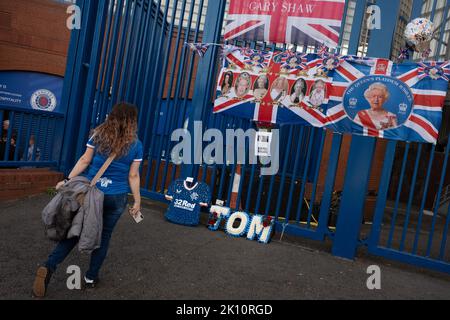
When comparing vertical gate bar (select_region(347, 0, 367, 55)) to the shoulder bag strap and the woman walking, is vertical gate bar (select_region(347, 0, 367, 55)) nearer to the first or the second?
the woman walking

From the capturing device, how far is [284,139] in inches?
350

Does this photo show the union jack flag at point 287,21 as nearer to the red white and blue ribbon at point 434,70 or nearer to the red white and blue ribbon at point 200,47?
the red white and blue ribbon at point 200,47

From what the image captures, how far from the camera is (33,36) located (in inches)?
487

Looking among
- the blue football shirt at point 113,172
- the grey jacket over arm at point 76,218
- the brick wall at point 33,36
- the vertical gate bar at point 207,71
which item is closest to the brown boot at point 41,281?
the grey jacket over arm at point 76,218

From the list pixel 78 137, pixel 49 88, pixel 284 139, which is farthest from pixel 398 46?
pixel 49 88

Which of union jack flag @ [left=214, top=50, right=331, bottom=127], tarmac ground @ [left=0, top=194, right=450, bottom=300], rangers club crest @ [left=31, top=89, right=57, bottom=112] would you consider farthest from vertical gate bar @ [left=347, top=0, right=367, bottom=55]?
rangers club crest @ [left=31, top=89, right=57, bottom=112]

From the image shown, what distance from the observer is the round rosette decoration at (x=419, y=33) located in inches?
192

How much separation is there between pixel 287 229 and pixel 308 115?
168cm

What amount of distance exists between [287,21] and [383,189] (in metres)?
2.75

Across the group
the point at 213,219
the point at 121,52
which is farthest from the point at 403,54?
the point at 121,52

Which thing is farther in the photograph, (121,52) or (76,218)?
(121,52)

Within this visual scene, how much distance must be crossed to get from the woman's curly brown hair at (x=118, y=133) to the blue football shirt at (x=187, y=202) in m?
2.82

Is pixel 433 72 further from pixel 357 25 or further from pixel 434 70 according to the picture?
pixel 357 25

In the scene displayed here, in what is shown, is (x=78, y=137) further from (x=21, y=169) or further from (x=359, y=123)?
(x=359, y=123)
